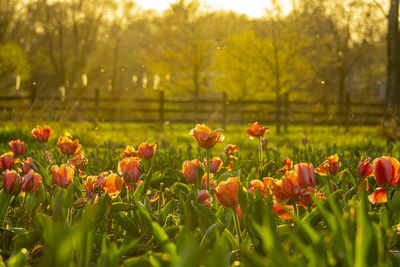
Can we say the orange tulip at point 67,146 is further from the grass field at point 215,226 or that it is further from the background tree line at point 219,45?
the background tree line at point 219,45

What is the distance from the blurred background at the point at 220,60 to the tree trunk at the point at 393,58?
30 mm

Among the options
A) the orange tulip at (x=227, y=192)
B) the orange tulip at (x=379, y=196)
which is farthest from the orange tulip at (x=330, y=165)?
the orange tulip at (x=227, y=192)

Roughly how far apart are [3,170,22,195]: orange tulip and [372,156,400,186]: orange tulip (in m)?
1.50

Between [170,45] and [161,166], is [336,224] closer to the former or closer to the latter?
[161,166]

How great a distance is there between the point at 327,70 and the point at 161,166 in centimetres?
3161

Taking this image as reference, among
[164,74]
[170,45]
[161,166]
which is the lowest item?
[161,166]

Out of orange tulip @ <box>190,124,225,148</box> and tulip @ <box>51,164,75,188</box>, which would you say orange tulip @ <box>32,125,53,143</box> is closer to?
tulip @ <box>51,164,75,188</box>

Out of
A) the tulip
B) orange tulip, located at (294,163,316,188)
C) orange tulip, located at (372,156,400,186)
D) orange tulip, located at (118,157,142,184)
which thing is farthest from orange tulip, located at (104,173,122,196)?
orange tulip, located at (372,156,400,186)

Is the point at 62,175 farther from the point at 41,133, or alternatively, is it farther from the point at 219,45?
the point at 219,45

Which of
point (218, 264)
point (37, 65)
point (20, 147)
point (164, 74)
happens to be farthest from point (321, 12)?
point (218, 264)

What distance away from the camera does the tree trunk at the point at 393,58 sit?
44.5ft

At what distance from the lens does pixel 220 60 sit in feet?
80.4

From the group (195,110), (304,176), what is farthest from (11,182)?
(195,110)

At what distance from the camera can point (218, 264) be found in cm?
100
